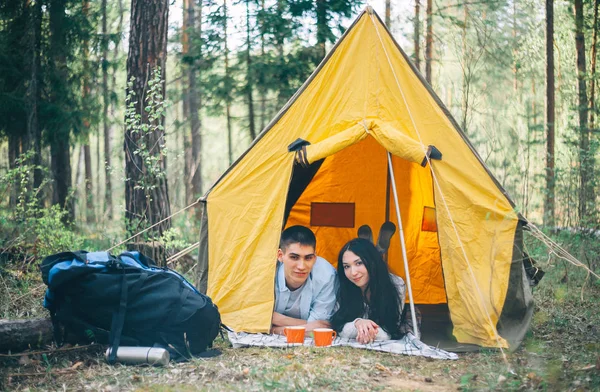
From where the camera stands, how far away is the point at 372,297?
487 cm

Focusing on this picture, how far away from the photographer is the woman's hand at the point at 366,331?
451cm

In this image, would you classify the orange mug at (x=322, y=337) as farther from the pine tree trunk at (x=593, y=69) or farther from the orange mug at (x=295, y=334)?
the pine tree trunk at (x=593, y=69)

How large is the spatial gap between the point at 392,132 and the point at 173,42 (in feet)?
26.2

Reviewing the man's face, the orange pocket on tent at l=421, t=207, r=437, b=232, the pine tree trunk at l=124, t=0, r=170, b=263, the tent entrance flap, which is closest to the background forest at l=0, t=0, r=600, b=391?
the pine tree trunk at l=124, t=0, r=170, b=263

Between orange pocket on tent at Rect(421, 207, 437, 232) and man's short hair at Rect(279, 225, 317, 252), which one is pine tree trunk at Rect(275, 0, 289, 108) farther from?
man's short hair at Rect(279, 225, 317, 252)

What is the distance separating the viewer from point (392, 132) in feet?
15.1

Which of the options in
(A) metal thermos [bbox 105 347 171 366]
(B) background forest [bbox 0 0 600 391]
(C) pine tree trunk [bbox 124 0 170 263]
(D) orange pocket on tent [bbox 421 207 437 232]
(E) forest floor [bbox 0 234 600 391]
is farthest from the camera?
(C) pine tree trunk [bbox 124 0 170 263]

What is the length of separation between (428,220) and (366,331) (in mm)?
2064

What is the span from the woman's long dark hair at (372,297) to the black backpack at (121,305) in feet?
3.91

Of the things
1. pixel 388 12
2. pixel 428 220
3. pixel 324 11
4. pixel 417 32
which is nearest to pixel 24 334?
pixel 428 220

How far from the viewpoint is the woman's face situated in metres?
4.89

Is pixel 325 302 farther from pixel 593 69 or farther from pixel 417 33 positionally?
pixel 417 33

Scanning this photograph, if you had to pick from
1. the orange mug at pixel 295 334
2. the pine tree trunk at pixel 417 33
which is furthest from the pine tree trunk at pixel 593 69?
the orange mug at pixel 295 334

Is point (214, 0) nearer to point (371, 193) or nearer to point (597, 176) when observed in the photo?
point (371, 193)
